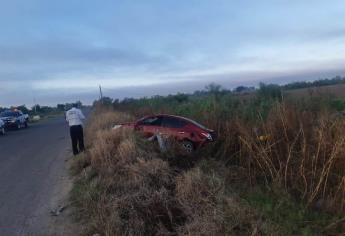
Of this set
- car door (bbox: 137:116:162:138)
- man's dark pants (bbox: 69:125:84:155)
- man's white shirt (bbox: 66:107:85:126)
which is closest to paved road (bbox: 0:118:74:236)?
man's dark pants (bbox: 69:125:84:155)

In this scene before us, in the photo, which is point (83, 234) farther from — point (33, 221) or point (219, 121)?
point (219, 121)

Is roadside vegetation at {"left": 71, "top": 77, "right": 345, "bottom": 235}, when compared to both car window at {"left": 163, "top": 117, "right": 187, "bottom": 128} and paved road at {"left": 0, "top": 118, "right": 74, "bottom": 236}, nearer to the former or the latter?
paved road at {"left": 0, "top": 118, "right": 74, "bottom": 236}

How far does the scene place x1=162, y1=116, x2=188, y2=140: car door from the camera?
53.0 ft

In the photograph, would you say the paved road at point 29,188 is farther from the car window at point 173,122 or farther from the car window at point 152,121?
the car window at point 173,122

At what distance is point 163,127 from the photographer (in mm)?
16938

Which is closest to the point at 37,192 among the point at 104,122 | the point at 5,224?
the point at 5,224

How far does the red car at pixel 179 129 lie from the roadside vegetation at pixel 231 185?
240 cm

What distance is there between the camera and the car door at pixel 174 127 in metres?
16.2

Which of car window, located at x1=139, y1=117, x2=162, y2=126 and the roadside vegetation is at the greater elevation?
car window, located at x1=139, y1=117, x2=162, y2=126

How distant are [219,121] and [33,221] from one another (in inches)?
343

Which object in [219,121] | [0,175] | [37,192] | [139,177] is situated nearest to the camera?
[139,177]

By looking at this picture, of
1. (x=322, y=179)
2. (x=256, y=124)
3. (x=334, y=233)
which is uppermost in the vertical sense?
(x=256, y=124)

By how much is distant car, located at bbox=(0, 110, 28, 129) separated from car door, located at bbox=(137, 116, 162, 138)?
77.0 feet

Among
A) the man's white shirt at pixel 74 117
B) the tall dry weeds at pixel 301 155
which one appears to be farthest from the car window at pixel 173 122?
the tall dry weeds at pixel 301 155
